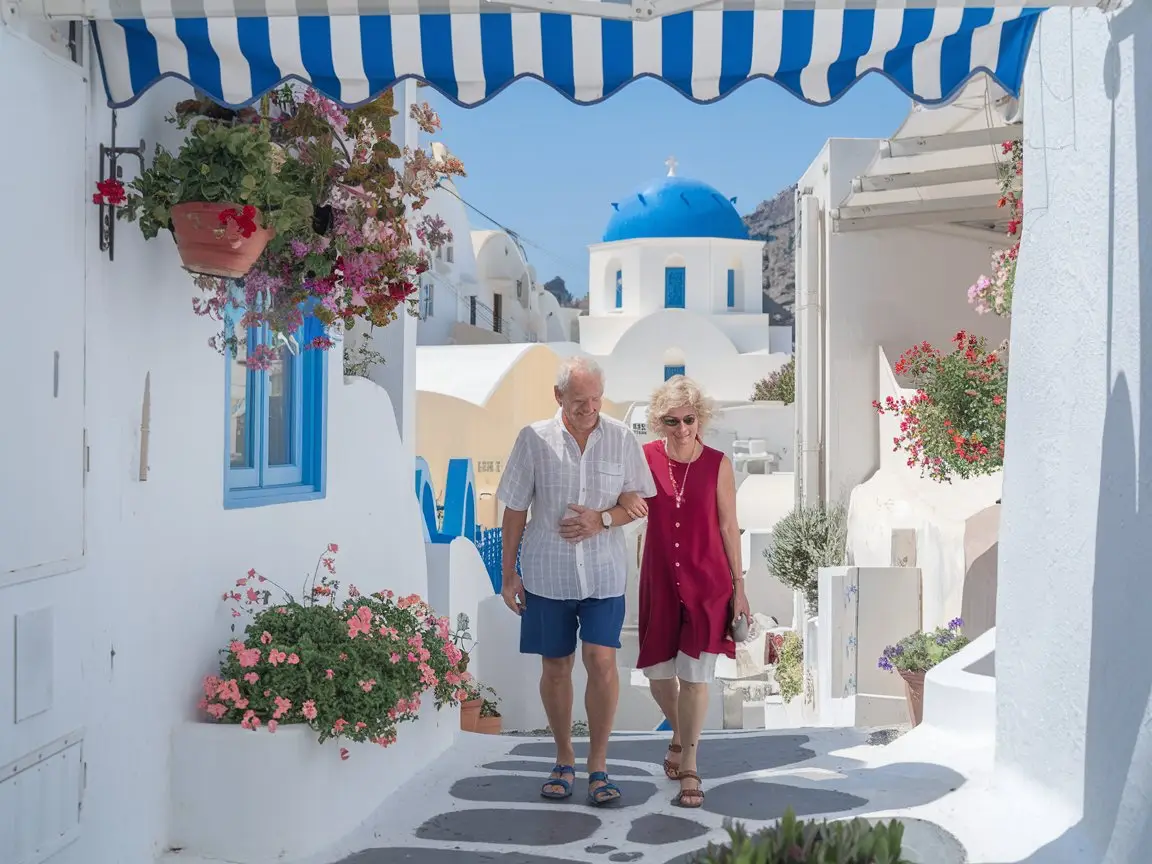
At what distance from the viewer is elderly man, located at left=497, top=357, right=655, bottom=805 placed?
486cm

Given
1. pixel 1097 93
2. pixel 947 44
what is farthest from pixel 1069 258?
pixel 947 44

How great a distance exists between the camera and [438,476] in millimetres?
21797

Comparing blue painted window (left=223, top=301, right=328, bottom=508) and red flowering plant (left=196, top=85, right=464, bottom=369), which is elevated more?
red flowering plant (left=196, top=85, right=464, bottom=369)

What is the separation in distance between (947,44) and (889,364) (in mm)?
9986

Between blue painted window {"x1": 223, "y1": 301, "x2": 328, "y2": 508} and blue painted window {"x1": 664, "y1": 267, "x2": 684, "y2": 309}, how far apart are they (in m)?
34.7

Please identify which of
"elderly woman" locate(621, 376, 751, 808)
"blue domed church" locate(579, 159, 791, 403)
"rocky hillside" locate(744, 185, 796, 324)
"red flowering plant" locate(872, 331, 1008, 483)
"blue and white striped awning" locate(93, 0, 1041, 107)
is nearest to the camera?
"blue and white striped awning" locate(93, 0, 1041, 107)

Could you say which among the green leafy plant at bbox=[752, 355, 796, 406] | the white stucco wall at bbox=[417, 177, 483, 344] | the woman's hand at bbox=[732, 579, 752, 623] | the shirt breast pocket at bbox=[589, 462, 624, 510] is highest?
the white stucco wall at bbox=[417, 177, 483, 344]

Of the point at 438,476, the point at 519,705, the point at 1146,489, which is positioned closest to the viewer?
the point at 1146,489

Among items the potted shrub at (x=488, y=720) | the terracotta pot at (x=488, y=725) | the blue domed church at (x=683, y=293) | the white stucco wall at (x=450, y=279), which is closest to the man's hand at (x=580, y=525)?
the potted shrub at (x=488, y=720)

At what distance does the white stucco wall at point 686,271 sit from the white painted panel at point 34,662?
36.6 m

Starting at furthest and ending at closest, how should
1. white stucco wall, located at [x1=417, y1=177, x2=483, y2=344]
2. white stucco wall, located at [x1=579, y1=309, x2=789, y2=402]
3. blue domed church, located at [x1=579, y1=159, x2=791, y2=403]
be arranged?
blue domed church, located at [x1=579, y1=159, x2=791, y2=403] → white stucco wall, located at [x1=579, y1=309, x2=789, y2=402] → white stucco wall, located at [x1=417, y1=177, x2=483, y2=344]

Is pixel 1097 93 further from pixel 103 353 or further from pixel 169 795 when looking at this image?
pixel 169 795

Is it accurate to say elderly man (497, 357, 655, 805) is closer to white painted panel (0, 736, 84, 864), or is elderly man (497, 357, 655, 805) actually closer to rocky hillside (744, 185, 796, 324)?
white painted panel (0, 736, 84, 864)

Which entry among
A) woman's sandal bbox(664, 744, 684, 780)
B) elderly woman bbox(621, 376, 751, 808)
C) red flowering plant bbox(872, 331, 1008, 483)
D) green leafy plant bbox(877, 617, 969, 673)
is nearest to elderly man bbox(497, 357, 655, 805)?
elderly woman bbox(621, 376, 751, 808)
